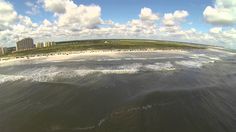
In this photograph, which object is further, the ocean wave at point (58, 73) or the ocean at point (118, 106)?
the ocean wave at point (58, 73)

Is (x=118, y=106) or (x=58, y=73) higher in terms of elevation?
(x=58, y=73)

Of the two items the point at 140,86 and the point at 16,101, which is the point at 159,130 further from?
the point at 16,101

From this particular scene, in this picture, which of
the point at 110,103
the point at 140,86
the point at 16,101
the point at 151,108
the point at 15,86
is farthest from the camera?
the point at 15,86

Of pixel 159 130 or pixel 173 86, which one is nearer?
pixel 159 130

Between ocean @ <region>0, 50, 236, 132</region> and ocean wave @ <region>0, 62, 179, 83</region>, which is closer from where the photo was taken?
ocean @ <region>0, 50, 236, 132</region>

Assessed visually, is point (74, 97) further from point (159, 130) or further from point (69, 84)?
point (159, 130)

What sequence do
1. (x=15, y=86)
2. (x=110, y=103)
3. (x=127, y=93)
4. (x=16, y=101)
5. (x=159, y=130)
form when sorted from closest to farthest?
(x=159, y=130) < (x=110, y=103) < (x=16, y=101) < (x=127, y=93) < (x=15, y=86)

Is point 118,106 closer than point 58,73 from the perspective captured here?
Yes

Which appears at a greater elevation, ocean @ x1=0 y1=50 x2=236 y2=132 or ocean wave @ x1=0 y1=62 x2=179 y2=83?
ocean wave @ x1=0 y1=62 x2=179 y2=83

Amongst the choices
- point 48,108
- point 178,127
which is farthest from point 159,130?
point 48,108

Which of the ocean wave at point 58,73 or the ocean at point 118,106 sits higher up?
the ocean wave at point 58,73
